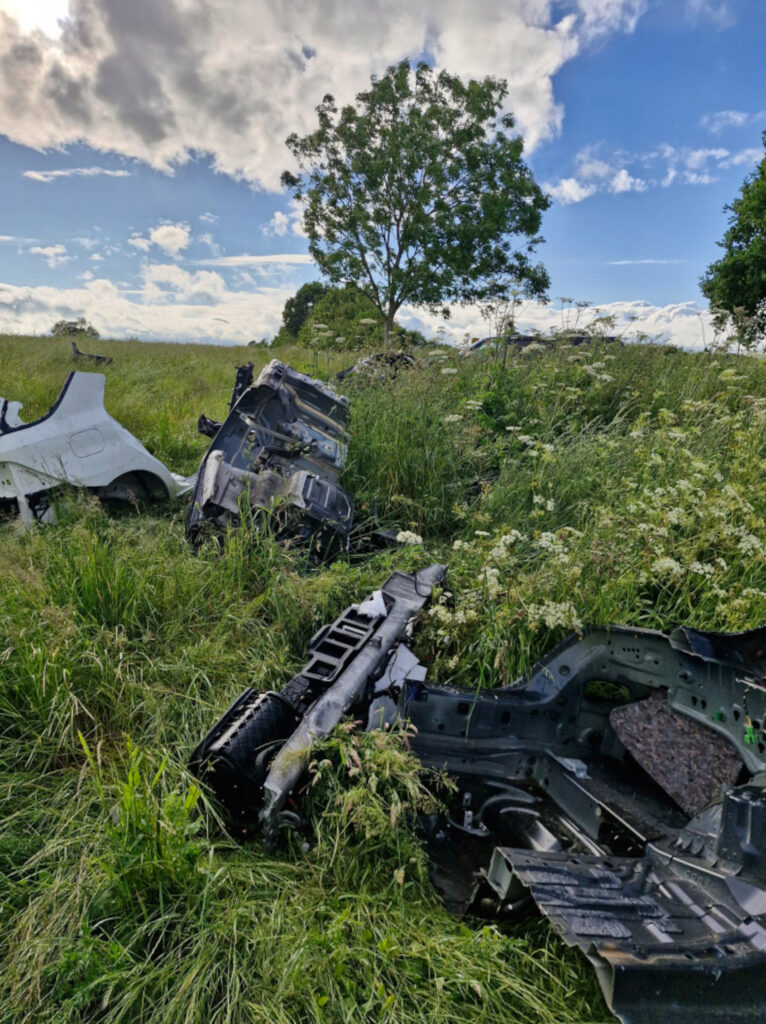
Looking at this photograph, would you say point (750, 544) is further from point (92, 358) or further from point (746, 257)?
point (746, 257)

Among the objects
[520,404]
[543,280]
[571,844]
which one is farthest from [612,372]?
[543,280]

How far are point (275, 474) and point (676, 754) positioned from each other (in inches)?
111

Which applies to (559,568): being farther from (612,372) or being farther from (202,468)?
(612,372)

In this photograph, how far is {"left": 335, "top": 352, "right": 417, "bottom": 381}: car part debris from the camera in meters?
6.37

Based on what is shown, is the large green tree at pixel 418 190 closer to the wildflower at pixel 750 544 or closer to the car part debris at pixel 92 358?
the car part debris at pixel 92 358

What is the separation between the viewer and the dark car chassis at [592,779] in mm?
1522

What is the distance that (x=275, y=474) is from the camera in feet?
13.5

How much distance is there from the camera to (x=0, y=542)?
13.2 ft

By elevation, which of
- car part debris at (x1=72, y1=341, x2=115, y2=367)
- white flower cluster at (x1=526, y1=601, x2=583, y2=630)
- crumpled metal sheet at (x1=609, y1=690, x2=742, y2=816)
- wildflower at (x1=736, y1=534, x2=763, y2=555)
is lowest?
crumpled metal sheet at (x1=609, y1=690, x2=742, y2=816)

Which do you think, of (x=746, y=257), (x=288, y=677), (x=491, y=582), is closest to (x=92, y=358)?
(x=288, y=677)

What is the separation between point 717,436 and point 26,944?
530 centimetres

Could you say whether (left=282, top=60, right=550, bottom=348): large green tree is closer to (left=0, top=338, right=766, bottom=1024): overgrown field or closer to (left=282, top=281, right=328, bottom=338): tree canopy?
(left=0, top=338, right=766, bottom=1024): overgrown field

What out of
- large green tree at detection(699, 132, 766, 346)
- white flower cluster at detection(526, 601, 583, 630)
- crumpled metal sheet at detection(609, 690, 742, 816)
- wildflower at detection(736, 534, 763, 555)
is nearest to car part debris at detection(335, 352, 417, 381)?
wildflower at detection(736, 534, 763, 555)

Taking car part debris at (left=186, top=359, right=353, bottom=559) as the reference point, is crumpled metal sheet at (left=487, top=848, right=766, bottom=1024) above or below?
below
